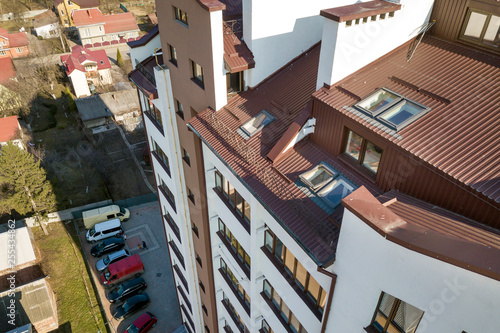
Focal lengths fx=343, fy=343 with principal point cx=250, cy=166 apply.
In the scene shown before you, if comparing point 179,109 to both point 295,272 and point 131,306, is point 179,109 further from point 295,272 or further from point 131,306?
point 131,306

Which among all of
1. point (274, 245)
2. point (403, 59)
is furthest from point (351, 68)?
point (274, 245)

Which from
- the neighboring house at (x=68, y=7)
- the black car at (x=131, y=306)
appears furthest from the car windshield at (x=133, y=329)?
the neighboring house at (x=68, y=7)

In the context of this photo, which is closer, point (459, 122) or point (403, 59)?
point (459, 122)

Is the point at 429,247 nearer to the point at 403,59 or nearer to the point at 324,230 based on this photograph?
the point at 324,230

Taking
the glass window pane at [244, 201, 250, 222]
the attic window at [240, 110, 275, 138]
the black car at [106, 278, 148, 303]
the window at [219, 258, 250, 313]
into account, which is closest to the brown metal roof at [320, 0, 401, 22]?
the attic window at [240, 110, 275, 138]

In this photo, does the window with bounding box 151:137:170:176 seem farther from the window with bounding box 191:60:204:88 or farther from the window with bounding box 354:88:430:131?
the window with bounding box 354:88:430:131

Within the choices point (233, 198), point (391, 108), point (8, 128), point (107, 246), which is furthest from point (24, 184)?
point (391, 108)

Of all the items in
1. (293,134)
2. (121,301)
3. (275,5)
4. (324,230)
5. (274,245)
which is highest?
(275,5)

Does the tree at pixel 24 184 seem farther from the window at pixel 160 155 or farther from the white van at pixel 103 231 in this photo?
the window at pixel 160 155
